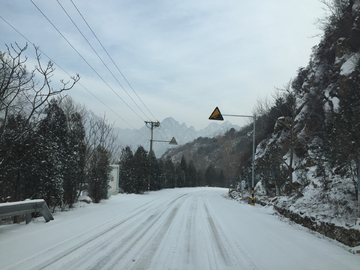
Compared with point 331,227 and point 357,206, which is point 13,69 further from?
point 357,206

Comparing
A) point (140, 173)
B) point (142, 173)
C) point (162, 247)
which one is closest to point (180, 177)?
point (142, 173)

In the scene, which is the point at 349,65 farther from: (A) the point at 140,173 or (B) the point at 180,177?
(B) the point at 180,177

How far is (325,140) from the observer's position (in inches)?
343

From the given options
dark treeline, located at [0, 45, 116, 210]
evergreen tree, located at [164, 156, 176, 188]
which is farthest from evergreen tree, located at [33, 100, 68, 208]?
evergreen tree, located at [164, 156, 176, 188]

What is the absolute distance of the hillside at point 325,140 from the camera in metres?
7.18

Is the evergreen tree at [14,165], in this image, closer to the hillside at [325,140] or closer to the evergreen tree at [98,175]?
the evergreen tree at [98,175]

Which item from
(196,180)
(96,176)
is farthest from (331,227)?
(196,180)

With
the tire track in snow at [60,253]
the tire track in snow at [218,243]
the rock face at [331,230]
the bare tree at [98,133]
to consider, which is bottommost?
the tire track in snow at [218,243]

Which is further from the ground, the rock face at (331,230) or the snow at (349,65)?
the snow at (349,65)

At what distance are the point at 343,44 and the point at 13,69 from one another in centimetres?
2052

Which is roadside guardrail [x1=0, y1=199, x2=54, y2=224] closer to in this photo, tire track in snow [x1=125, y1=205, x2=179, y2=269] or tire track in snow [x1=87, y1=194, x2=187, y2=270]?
tire track in snow [x1=87, y1=194, x2=187, y2=270]

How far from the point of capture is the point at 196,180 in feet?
209

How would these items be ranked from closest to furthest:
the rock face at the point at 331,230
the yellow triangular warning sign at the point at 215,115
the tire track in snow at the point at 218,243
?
the tire track in snow at the point at 218,243 < the rock face at the point at 331,230 < the yellow triangular warning sign at the point at 215,115

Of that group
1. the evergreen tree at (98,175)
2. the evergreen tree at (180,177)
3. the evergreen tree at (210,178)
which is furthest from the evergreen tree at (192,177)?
the evergreen tree at (98,175)
